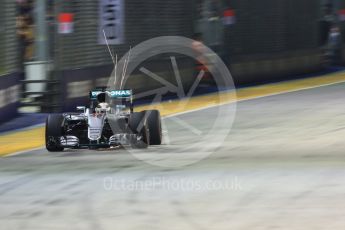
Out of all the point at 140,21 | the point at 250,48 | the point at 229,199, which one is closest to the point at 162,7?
the point at 140,21

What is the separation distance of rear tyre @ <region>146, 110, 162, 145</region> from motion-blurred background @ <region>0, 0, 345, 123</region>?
569cm

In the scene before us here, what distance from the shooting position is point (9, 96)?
19.1 m

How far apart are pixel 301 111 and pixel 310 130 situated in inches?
138

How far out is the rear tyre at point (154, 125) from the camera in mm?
13461

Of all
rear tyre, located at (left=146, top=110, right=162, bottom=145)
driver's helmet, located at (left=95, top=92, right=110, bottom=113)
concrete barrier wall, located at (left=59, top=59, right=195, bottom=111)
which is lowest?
concrete barrier wall, located at (left=59, top=59, right=195, bottom=111)

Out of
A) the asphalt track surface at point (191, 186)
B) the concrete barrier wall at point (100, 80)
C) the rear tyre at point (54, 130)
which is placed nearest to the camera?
the asphalt track surface at point (191, 186)

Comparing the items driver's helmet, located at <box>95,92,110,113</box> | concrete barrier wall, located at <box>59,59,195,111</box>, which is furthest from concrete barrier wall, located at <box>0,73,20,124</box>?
driver's helmet, located at <box>95,92,110,113</box>

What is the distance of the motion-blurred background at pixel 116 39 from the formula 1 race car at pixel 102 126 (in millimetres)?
5470

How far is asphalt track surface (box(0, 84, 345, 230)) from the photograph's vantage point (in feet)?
27.9

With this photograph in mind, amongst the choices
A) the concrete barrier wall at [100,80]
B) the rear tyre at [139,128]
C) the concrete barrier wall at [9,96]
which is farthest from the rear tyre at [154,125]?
the concrete barrier wall at [100,80]

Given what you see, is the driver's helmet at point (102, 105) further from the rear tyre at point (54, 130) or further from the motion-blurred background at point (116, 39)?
the motion-blurred background at point (116, 39)

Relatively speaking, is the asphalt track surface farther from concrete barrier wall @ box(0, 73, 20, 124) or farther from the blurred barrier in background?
the blurred barrier in background

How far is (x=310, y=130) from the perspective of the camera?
15.8 metres

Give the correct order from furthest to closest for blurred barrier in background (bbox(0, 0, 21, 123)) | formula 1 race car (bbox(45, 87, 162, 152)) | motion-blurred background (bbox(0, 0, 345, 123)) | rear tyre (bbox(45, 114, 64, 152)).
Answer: motion-blurred background (bbox(0, 0, 345, 123)) < blurred barrier in background (bbox(0, 0, 21, 123)) < rear tyre (bbox(45, 114, 64, 152)) < formula 1 race car (bbox(45, 87, 162, 152))
